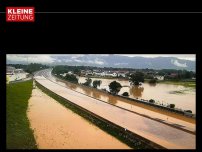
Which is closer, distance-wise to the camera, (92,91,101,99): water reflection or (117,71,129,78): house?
(117,71,129,78): house

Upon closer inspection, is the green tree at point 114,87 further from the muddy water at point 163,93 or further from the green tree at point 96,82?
the green tree at point 96,82

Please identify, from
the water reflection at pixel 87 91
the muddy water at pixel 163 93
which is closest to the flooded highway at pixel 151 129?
the muddy water at pixel 163 93

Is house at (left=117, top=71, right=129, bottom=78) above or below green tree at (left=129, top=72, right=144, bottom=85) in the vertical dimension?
above

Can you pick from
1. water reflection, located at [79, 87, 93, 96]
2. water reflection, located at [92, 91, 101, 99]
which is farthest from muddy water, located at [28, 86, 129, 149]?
water reflection, located at [79, 87, 93, 96]

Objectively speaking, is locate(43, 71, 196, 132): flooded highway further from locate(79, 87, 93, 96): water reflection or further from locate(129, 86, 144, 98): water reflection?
locate(129, 86, 144, 98): water reflection
